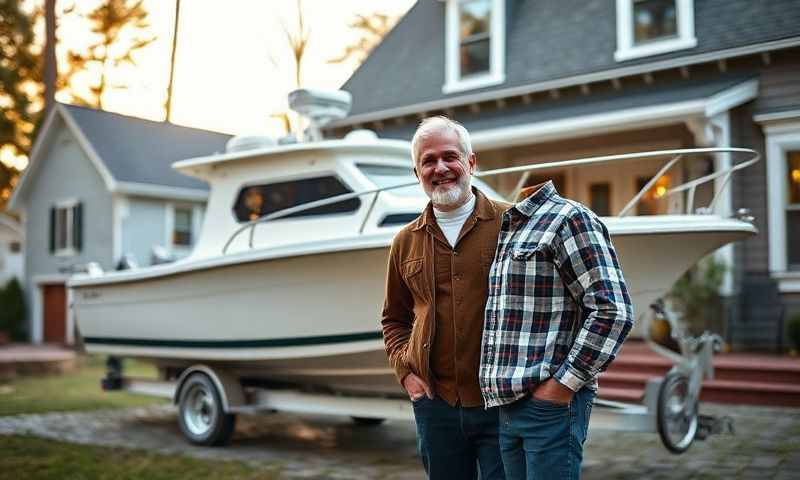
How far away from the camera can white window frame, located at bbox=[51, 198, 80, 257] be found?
20891 millimetres

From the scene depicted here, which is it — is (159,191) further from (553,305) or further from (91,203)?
(553,305)

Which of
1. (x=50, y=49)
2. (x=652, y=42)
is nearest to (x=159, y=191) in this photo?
(x=50, y=49)

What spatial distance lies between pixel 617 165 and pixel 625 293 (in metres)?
10.2

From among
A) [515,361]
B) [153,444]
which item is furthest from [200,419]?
[515,361]

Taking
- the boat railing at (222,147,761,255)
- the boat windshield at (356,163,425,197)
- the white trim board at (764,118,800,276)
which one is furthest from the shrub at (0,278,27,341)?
the white trim board at (764,118,800,276)

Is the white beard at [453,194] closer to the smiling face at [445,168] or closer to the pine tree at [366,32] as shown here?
the smiling face at [445,168]

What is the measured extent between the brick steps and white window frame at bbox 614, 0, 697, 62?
4096 mm

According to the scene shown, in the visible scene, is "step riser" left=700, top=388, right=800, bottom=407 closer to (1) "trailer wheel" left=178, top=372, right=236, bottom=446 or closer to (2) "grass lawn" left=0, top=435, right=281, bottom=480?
(2) "grass lawn" left=0, top=435, right=281, bottom=480

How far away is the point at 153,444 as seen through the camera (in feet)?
24.4

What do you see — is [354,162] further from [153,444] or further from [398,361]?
[398,361]

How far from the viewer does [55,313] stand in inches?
842

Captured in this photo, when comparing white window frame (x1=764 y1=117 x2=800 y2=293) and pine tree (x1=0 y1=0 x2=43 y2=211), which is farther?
pine tree (x1=0 y1=0 x2=43 y2=211)

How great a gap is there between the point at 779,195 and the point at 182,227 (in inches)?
596

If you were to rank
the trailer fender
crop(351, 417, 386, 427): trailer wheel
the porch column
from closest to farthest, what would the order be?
the trailer fender
crop(351, 417, 386, 427): trailer wheel
the porch column
